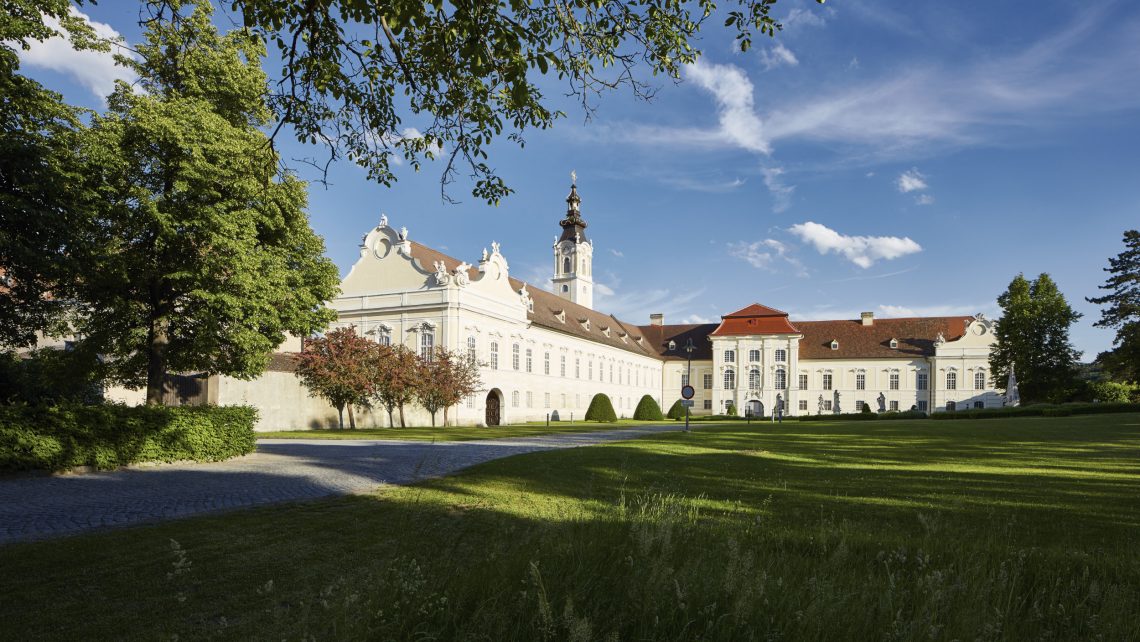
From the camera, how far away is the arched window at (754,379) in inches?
2842

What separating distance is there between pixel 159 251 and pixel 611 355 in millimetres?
50814

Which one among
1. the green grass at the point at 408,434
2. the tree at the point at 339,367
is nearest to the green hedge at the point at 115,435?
the green grass at the point at 408,434

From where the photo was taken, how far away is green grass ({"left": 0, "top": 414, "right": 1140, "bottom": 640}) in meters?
3.06

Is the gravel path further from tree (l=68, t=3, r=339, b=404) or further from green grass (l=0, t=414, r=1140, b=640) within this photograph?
tree (l=68, t=3, r=339, b=404)

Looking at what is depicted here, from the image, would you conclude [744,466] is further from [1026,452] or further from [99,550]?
[99,550]

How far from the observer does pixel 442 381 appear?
3781cm

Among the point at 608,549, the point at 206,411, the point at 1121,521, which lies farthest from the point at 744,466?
the point at 206,411

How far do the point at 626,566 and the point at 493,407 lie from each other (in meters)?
44.1

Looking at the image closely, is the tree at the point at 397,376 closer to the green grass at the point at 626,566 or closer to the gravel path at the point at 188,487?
the gravel path at the point at 188,487

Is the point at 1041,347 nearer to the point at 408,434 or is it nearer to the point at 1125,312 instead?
the point at 1125,312

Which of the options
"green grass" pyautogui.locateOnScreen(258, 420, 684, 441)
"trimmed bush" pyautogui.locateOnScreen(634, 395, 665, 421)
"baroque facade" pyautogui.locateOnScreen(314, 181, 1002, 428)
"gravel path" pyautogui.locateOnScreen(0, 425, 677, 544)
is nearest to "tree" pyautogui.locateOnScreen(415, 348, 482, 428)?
"baroque facade" pyautogui.locateOnScreen(314, 181, 1002, 428)

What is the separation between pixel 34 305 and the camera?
15.3 metres

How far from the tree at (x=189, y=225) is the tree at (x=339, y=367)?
49.0 ft

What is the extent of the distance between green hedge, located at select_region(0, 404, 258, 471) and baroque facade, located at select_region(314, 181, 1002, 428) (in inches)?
745
